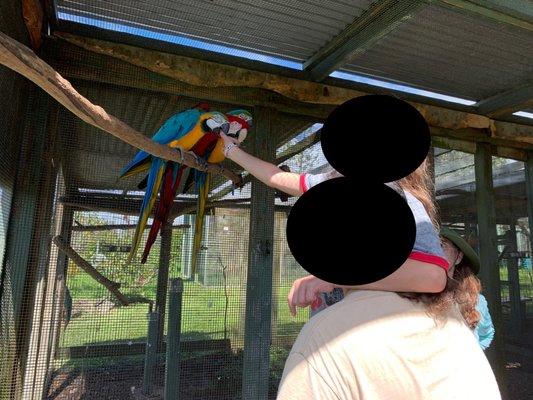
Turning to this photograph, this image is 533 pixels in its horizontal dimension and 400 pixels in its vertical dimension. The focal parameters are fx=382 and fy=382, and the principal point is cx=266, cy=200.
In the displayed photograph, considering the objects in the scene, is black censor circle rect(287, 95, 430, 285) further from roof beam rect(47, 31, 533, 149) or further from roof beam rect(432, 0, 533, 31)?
roof beam rect(47, 31, 533, 149)

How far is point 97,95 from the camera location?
1.67 meters

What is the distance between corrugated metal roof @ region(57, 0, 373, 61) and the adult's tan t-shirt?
1.40 metres

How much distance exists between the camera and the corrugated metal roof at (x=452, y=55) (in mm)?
1637

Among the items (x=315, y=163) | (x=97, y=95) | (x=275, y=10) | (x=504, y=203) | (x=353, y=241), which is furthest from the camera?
(x=504, y=203)

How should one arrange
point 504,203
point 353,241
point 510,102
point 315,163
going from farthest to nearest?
point 504,203, point 510,102, point 315,163, point 353,241

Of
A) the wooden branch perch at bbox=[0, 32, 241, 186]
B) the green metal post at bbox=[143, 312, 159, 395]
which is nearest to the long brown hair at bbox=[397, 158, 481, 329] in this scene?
the wooden branch perch at bbox=[0, 32, 241, 186]

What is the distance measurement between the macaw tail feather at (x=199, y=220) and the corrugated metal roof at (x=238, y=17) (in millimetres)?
649

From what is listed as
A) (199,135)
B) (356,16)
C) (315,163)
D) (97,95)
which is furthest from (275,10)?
(97,95)

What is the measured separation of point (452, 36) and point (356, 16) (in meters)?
0.48

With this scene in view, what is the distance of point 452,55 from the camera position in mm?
1856

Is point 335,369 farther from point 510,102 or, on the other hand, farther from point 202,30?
point 510,102

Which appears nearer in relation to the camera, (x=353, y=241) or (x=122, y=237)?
(x=353, y=241)

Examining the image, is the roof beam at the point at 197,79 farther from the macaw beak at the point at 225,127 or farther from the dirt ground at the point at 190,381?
the dirt ground at the point at 190,381

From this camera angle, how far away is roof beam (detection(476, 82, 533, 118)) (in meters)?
2.09
